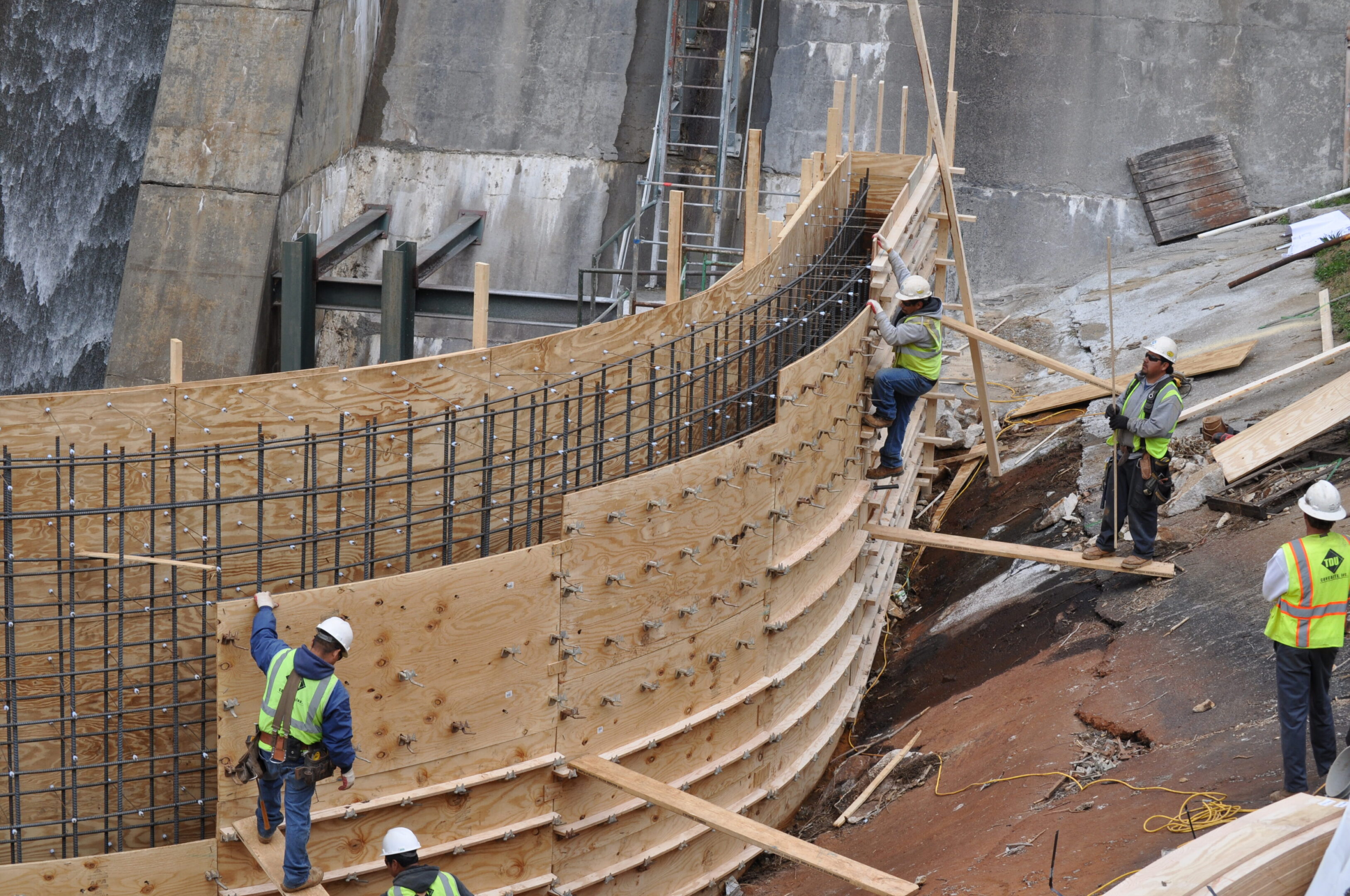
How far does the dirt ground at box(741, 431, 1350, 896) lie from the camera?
8.00m

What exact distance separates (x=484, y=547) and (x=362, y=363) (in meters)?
11.7

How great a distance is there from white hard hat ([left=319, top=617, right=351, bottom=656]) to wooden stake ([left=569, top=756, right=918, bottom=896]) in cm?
210

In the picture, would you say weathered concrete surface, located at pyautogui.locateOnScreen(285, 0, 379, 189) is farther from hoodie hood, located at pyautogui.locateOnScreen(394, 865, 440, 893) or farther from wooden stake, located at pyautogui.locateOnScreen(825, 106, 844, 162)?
hoodie hood, located at pyautogui.locateOnScreen(394, 865, 440, 893)

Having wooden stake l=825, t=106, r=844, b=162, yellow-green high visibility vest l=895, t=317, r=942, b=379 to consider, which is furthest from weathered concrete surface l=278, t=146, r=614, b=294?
yellow-green high visibility vest l=895, t=317, r=942, b=379

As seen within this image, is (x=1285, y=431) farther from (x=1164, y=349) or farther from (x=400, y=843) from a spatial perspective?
(x=400, y=843)

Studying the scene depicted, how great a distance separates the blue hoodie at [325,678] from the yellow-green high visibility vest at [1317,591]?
5347mm

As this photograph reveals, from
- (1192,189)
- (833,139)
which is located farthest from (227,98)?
(1192,189)

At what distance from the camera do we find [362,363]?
1964 cm

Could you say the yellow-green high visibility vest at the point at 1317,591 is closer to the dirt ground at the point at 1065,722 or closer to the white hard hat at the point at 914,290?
the dirt ground at the point at 1065,722

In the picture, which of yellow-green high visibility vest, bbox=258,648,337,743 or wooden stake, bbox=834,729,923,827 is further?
wooden stake, bbox=834,729,923,827

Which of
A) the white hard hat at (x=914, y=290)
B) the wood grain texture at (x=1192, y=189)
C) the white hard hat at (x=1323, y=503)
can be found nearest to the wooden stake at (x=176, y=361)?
the white hard hat at (x=914, y=290)

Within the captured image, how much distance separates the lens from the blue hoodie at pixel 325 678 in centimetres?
669

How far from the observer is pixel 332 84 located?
60.2ft

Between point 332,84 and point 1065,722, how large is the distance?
1382cm
